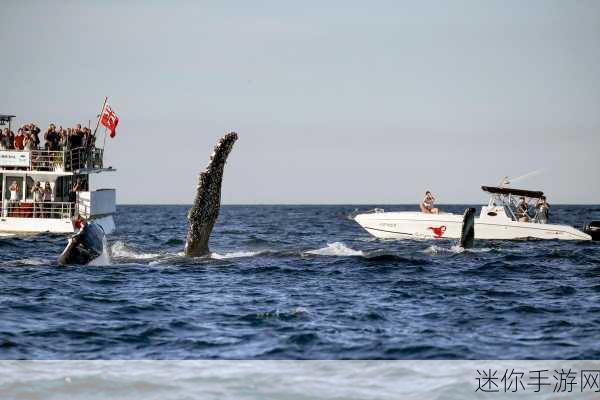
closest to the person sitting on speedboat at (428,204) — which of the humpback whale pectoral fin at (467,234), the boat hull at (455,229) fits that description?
the boat hull at (455,229)

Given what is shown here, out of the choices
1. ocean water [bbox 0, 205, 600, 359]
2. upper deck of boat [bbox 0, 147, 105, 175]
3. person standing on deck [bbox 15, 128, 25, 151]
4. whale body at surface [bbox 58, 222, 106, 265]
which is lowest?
ocean water [bbox 0, 205, 600, 359]

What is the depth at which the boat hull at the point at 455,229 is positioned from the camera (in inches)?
1624

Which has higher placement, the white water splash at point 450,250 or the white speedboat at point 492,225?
the white speedboat at point 492,225

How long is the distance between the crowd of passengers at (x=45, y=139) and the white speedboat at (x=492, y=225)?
1615 centimetres

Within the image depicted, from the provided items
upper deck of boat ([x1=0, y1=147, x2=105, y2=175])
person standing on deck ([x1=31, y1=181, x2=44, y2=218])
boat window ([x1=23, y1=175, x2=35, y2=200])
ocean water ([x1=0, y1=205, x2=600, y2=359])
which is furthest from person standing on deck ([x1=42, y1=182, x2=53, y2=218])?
ocean water ([x1=0, y1=205, x2=600, y2=359])

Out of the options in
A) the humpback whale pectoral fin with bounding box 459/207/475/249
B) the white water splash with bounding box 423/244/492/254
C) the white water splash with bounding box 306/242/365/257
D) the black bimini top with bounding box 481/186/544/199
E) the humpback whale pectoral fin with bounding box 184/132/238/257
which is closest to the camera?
the humpback whale pectoral fin with bounding box 184/132/238/257

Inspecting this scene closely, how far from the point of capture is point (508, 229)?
41.2 m

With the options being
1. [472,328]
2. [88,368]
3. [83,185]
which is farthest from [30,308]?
A: [83,185]

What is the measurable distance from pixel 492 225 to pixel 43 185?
22.7m

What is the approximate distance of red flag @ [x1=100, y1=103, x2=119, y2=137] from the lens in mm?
44094

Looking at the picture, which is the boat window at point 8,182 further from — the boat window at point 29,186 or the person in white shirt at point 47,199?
the person in white shirt at point 47,199

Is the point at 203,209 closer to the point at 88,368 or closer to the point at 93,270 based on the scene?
the point at 93,270

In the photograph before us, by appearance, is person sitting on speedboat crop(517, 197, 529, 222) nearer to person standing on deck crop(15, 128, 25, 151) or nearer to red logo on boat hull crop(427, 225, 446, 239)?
red logo on boat hull crop(427, 225, 446, 239)

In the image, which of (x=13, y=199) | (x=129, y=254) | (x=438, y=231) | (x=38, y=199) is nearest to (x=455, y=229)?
(x=438, y=231)
